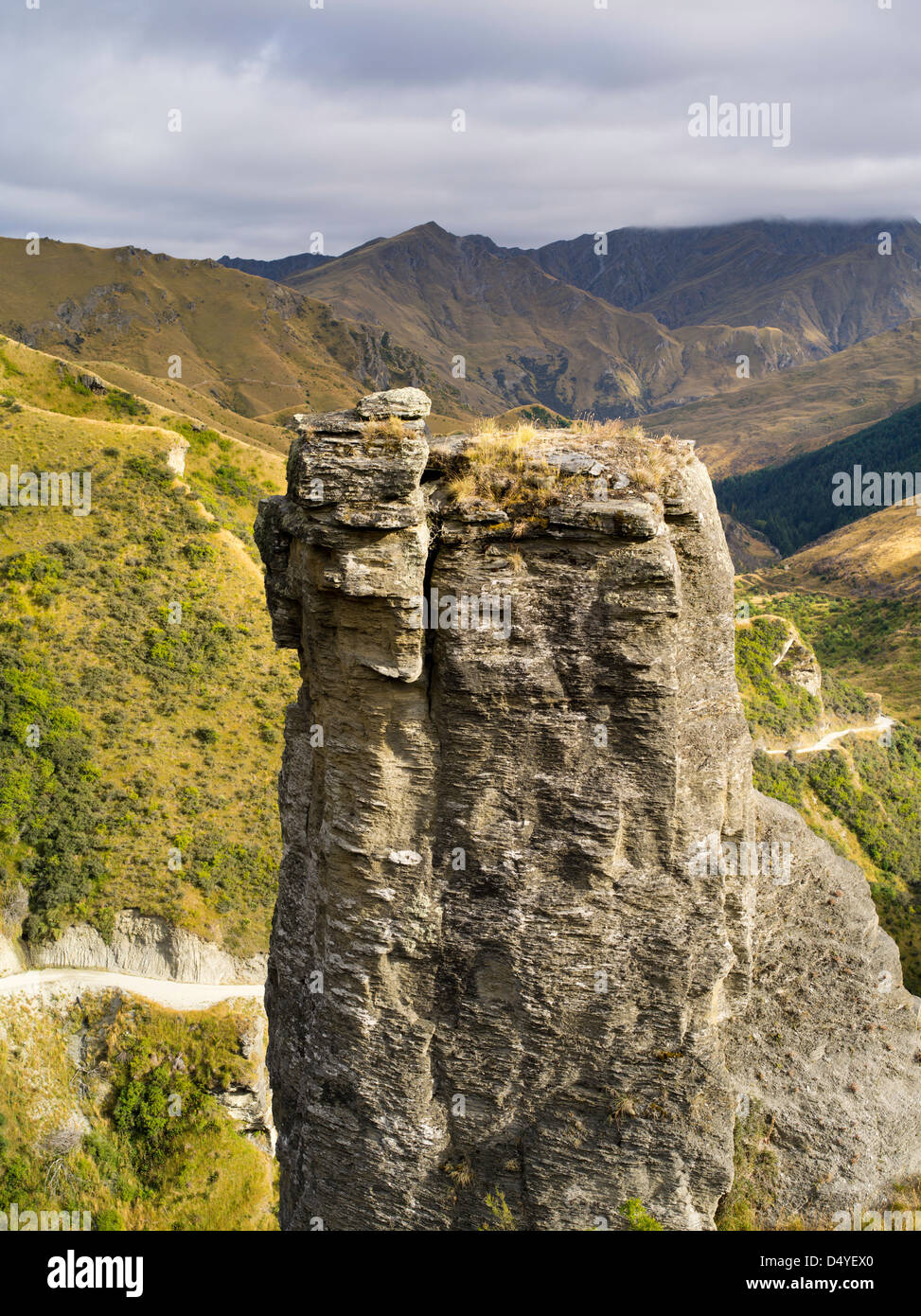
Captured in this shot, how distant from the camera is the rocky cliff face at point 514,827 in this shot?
47.1 ft

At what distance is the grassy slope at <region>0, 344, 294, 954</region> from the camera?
41906 mm

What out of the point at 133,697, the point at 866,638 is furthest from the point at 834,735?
the point at 133,697

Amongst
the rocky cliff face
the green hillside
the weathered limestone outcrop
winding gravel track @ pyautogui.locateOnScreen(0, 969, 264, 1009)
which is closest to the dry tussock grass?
the rocky cliff face

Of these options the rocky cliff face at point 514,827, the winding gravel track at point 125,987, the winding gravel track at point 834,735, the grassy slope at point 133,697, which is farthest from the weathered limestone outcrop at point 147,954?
the winding gravel track at point 834,735

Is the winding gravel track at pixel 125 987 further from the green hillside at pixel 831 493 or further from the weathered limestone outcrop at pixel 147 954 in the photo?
the green hillside at pixel 831 493

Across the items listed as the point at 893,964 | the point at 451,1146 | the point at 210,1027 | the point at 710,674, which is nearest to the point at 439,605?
the point at 710,674

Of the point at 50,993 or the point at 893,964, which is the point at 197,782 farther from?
the point at 893,964

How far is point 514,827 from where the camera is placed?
15125 millimetres

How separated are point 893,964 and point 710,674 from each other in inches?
417

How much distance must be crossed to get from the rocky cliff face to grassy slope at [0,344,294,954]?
27.1m

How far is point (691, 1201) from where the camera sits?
16391 mm

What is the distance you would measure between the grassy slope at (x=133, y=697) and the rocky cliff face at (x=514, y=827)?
27067 millimetres

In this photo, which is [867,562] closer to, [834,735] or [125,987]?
[834,735]

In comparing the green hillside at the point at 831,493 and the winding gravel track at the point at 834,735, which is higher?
the green hillside at the point at 831,493
